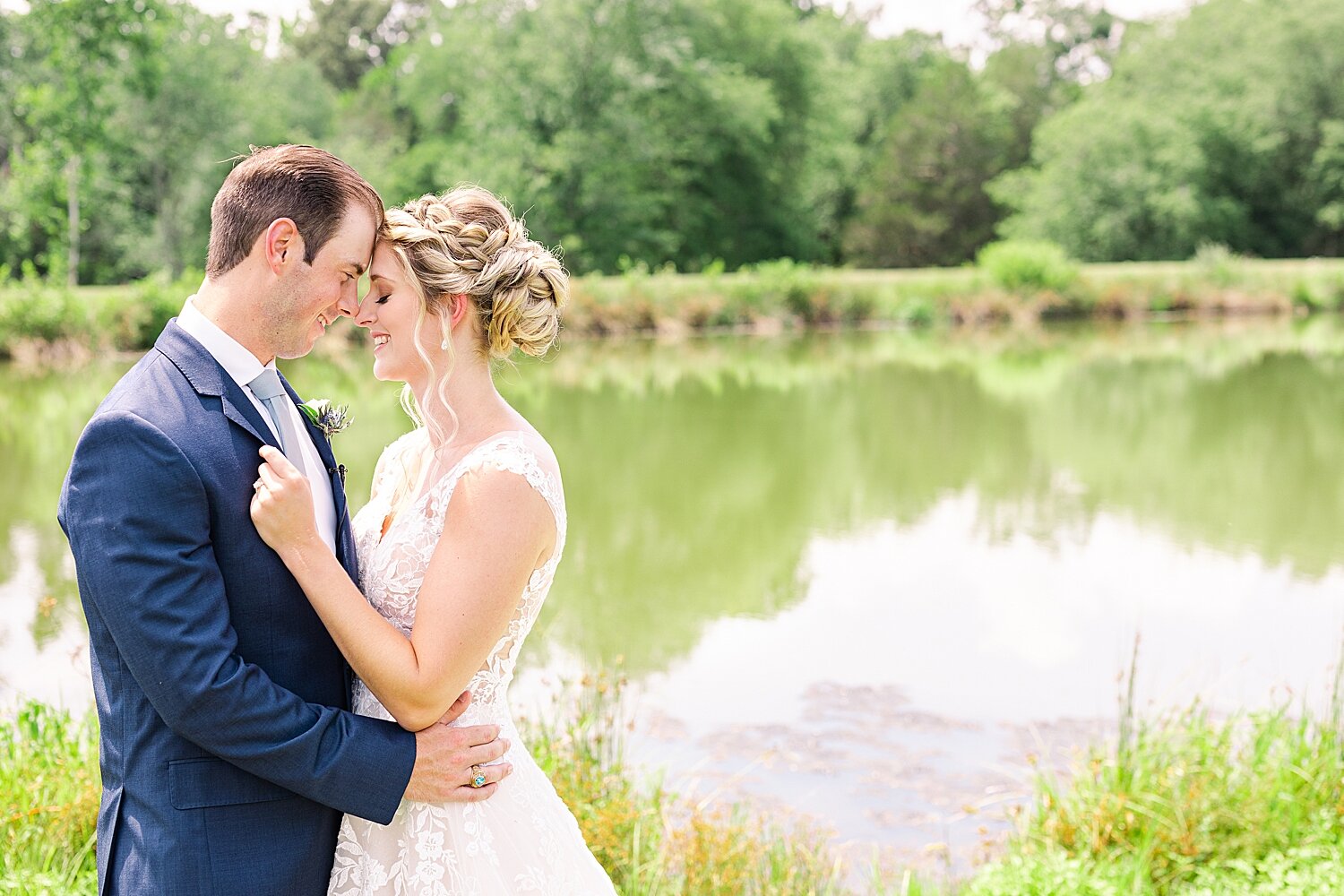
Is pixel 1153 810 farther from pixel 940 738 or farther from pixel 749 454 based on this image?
pixel 749 454

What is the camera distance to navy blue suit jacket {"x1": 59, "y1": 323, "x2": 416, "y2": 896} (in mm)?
1806

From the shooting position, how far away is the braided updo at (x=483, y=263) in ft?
7.59

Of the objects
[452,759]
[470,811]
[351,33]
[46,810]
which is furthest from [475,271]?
[351,33]

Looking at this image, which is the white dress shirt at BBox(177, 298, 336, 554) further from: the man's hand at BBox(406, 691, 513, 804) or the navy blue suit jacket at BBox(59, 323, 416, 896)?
the man's hand at BBox(406, 691, 513, 804)

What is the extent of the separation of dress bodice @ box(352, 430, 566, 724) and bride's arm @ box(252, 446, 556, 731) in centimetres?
4

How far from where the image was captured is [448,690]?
2.13 m

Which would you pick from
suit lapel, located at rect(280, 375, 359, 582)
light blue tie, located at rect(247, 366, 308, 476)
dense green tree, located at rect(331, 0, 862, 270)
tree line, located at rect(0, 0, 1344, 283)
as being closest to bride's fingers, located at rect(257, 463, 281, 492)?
light blue tie, located at rect(247, 366, 308, 476)

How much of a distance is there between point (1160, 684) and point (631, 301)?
78.0 feet

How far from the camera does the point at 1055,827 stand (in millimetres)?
4348

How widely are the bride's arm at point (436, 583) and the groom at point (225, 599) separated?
6 centimetres

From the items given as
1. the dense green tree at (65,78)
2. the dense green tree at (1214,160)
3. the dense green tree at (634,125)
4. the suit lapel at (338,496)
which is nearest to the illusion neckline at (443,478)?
the suit lapel at (338,496)

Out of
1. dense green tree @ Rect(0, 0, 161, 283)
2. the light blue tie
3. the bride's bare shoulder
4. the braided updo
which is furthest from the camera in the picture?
dense green tree @ Rect(0, 0, 161, 283)

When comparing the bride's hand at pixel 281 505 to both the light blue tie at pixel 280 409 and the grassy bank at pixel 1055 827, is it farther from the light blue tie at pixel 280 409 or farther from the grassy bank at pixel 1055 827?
the grassy bank at pixel 1055 827

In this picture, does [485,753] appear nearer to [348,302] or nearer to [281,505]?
[281,505]
